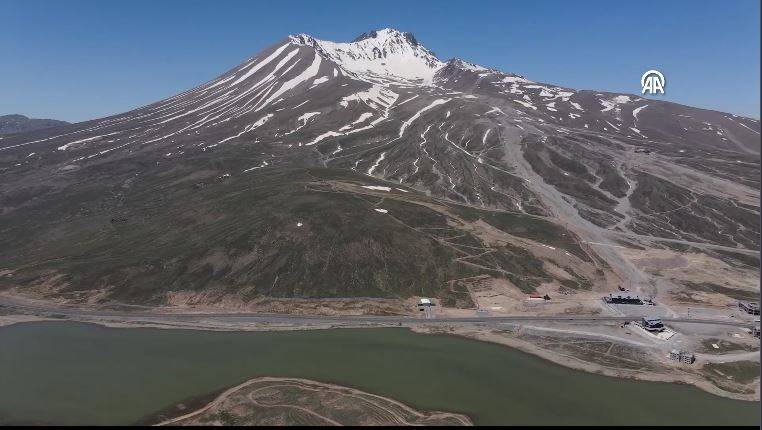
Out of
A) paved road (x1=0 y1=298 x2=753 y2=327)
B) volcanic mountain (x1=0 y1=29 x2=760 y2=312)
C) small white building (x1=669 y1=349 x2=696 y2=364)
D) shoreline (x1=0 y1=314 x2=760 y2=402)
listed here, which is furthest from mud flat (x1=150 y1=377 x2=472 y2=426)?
small white building (x1=669 y1=349 x2=696 y2=364)

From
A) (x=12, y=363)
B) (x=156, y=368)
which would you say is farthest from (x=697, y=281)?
(x=12, y=363)

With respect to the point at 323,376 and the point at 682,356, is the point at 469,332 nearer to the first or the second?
the point at 323,376

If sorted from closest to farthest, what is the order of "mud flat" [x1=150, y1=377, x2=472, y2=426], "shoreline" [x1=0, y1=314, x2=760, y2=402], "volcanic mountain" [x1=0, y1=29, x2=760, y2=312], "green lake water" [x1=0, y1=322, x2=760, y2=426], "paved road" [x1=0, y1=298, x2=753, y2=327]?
"mud flat" [x1=150, y1=377, x2=472, y2=426] → "green lake water" [x1=0, y1=322, x2=760, y2=426] → "shoreline" [x1=0, y1=314, x2=760, y2=402] → "paved road" [x1=0, y1=298, x2=753, y2=327] → "volcanic mountain" [x1=0, y1=29, x2=760, y2=312]

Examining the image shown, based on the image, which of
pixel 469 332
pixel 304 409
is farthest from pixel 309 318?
pixel 304 409

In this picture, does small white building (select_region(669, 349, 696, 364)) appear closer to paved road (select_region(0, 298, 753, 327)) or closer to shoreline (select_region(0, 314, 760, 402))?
shoreline (select_region(0, 314, 760, 402))

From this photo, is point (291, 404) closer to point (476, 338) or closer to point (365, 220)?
point (476, 338)

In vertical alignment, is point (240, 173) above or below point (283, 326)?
above

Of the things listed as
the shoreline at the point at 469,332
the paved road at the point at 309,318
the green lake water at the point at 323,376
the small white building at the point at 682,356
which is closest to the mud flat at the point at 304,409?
the green lake water at the point at 323,376
